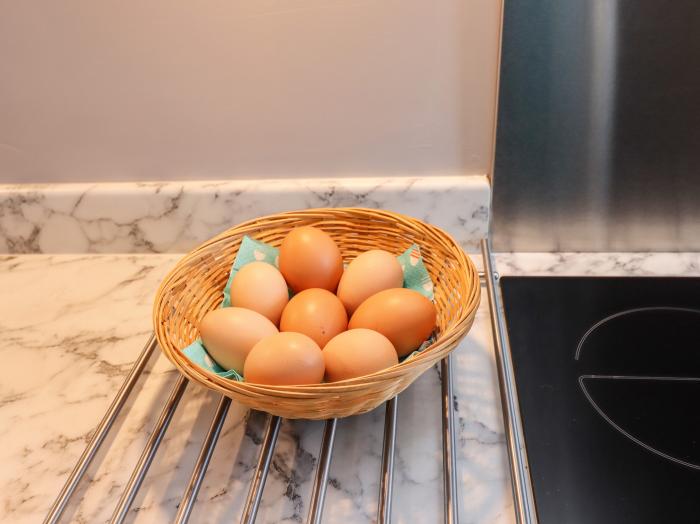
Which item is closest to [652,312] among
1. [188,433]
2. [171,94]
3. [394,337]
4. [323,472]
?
[394,337]

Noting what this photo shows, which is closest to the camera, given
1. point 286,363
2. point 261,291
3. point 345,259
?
point 286,363

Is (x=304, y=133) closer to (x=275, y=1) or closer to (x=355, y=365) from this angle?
(x=275, y=1)

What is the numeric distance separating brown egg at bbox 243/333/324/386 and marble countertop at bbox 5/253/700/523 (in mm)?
90

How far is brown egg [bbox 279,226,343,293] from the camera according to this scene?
646 millimetres

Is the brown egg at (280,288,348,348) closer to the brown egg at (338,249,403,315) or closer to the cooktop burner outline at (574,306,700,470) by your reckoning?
the brown egg at (338,249,403,315)

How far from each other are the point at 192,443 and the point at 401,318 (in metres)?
0.24

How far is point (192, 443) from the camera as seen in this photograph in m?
0.57

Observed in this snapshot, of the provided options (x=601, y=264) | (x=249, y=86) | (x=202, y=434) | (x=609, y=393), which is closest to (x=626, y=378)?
(x=609, y=393)

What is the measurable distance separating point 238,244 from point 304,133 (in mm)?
184

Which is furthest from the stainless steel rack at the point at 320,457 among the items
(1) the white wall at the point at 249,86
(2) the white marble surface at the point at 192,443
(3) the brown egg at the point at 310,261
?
(1) the white wall at the point at 249,86

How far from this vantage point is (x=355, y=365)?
52cm

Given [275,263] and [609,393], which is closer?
[609,393]

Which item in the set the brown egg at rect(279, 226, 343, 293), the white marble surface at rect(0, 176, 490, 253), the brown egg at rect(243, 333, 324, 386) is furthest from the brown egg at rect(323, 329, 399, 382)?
the white marble surface at rect(0, 176, 490, 253)

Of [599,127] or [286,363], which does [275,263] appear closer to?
[286,363]
